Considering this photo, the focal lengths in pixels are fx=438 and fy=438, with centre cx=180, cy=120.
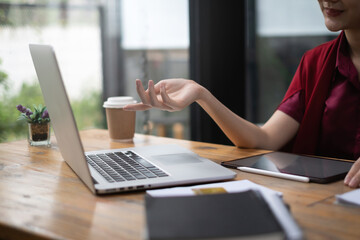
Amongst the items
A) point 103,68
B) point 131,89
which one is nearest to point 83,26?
point 103,68

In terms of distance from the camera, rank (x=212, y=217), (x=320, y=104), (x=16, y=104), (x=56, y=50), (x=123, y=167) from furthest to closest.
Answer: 1. (x=56, y=50)
2. (x=16, y=104)
3. (x=320, y=104)
4. (x=123, y=167)
5. (x=212, y=217)

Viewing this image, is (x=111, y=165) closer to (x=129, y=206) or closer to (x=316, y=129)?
(x=129, y=206)

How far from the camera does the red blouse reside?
4.77ft

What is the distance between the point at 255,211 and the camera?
643 millimetres

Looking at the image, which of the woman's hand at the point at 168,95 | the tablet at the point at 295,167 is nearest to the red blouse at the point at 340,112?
the tablet at the point at 295,167

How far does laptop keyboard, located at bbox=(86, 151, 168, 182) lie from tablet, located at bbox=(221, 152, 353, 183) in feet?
0.70

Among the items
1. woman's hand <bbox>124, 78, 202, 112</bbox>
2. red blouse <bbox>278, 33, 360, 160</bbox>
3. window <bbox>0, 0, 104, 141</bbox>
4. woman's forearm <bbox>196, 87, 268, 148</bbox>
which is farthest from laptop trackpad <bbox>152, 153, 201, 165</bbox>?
window <bbox>0, 0, 104, 141</bbox>

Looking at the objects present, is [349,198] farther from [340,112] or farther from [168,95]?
[340,112]

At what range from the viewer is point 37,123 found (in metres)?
1.41

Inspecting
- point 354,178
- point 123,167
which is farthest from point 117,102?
point 354,178

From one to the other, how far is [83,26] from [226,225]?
7.99 feet

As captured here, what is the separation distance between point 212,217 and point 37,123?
942mm

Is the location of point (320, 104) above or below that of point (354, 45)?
below

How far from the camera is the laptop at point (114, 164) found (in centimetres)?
86
